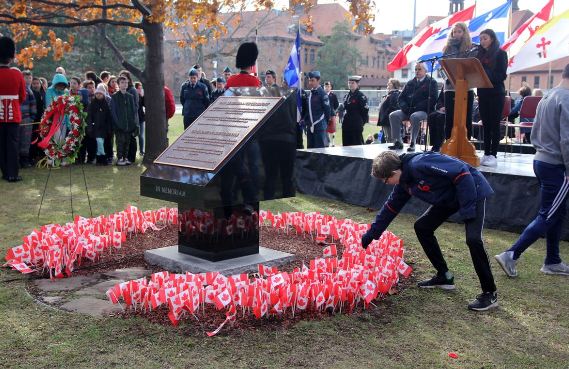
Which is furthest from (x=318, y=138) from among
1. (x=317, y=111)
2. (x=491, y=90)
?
(x=491, y=90)

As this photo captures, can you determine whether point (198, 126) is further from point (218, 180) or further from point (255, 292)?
point (255, 292)

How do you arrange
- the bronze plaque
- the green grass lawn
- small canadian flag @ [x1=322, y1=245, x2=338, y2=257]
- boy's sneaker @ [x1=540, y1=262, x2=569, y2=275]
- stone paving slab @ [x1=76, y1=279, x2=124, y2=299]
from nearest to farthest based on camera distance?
the green grass lawn
stone paving slab @ [x1=76, y1=279, x2=124, y2=299]
the bronze plaque
boy's sneaker @ [x1=540, y1=262, x2=569, y2=275]
small canadian flag @ [x1=322, y1=245, x2=338, y2=257]

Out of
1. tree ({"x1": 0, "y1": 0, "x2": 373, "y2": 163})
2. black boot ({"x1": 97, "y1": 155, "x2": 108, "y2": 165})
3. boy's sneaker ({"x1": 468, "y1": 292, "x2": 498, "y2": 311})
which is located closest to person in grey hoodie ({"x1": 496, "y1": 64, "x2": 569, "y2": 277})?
boy's sneaker ({"x1": 468, "y1": 292, "x2": 498, "y2": 311})

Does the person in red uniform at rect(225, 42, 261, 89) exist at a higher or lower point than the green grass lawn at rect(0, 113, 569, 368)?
higher

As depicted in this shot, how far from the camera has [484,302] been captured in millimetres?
5422

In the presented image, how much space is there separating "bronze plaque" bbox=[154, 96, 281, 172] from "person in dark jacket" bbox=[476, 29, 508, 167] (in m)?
4.48

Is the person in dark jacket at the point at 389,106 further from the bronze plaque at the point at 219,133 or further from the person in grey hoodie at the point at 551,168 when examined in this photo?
the bronze plaque at the point at 219,133

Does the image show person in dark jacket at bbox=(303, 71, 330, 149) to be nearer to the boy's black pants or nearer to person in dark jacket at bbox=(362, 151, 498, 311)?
the boy's black pants

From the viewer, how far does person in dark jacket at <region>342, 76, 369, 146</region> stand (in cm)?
1462

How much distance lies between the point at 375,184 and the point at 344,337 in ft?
19.5

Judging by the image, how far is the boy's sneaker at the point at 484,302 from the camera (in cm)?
541

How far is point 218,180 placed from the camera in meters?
5.85

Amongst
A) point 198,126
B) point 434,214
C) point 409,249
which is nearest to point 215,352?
point 434,214

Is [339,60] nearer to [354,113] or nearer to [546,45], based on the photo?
[546,45]
